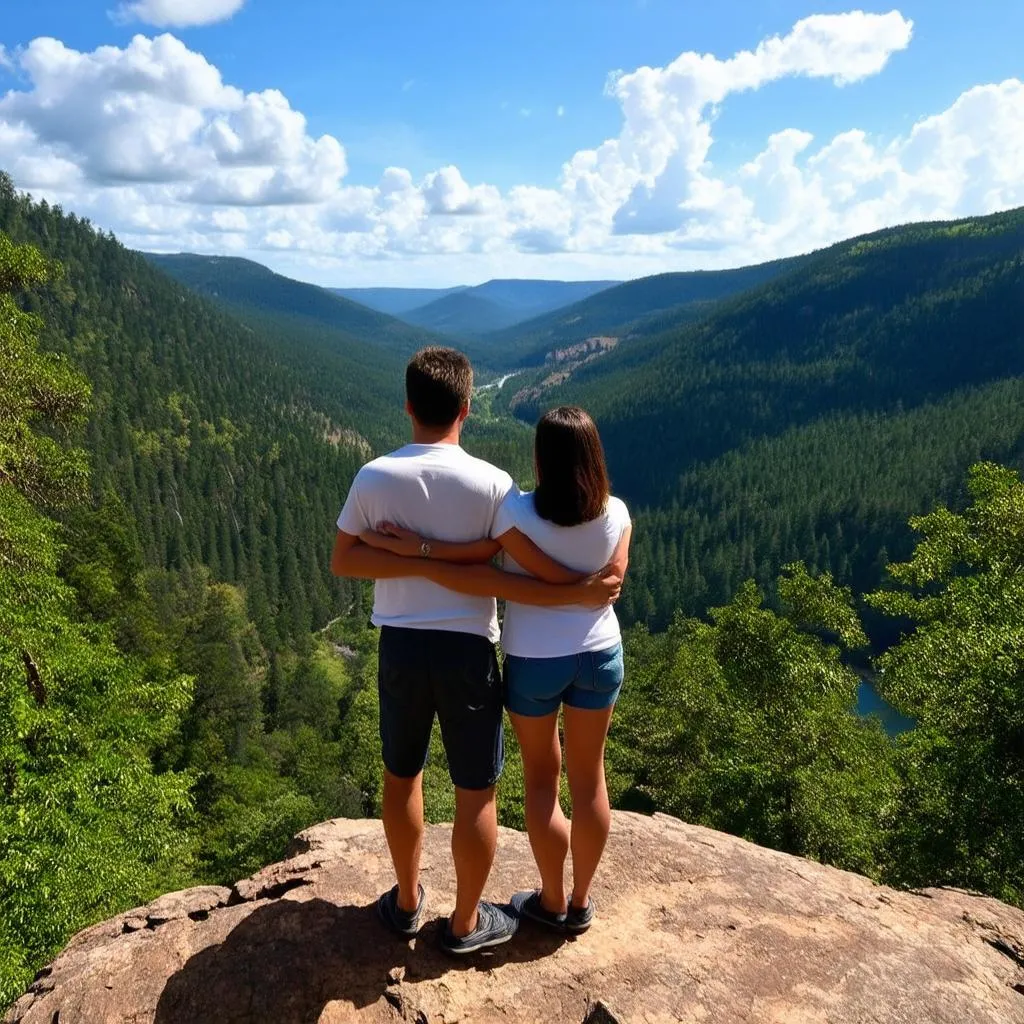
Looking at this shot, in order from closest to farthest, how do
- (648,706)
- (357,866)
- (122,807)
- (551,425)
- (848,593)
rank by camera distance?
(551,425)
(357,866)
(122,807)
(848,593)
(648,706)

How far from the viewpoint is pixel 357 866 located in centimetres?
561

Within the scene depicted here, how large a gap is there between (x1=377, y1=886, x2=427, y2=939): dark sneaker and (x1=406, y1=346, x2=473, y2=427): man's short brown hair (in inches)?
128

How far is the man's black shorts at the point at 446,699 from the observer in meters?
3.83

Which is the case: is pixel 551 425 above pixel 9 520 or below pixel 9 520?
above

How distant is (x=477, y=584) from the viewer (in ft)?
12.3

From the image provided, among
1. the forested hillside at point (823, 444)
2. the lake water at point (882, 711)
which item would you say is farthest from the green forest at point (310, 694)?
the lake water at point (882, 711)

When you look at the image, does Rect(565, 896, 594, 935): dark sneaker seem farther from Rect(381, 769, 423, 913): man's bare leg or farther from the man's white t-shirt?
the man's white t-shirt

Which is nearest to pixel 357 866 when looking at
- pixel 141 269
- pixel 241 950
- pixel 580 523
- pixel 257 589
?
pixel 241 950

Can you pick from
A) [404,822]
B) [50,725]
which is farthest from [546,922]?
[50,725]

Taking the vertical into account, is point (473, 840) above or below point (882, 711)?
above

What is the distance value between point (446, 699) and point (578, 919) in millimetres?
2105

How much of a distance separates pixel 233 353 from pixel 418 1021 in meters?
175

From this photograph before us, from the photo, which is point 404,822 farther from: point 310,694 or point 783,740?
point 310,694

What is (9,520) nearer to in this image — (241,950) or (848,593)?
(241,950)
